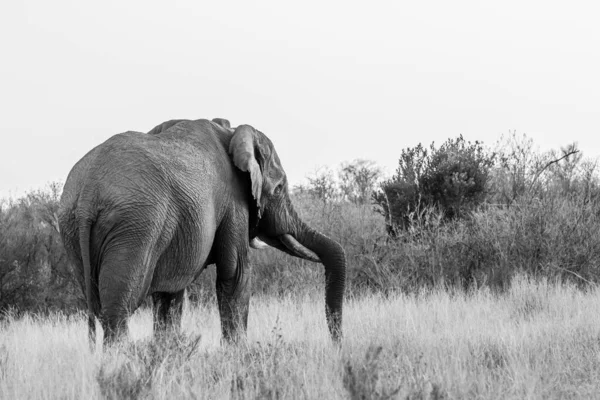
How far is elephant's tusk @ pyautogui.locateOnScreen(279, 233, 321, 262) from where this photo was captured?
346 inches

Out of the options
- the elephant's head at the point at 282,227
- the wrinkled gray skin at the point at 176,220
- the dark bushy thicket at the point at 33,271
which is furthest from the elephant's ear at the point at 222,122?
the dark bushy thicket at the point at 33,271

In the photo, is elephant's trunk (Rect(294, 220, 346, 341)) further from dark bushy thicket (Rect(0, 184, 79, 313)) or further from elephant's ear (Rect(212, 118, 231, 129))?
dark bushy thicket (Rect(0, 184, 79, 313))

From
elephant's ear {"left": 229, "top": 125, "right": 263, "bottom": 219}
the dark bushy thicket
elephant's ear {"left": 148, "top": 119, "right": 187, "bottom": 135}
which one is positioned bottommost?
the dark bushy thicket

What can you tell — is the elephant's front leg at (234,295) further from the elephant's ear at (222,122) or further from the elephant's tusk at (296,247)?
the elephant's ear at (222,122)

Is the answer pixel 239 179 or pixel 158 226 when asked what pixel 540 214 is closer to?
pixel 239 179

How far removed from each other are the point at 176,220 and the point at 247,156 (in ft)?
3.97

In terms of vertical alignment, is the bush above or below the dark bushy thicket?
above

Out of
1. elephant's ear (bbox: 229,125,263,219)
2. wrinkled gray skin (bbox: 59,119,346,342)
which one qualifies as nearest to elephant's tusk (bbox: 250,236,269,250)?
wrinkled gray skin (bbox: 59,119,346,342)

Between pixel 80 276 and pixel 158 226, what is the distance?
0.87 m

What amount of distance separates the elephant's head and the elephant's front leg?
627mm

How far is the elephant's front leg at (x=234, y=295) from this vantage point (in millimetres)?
7742

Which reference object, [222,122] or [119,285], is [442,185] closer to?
[222,122]

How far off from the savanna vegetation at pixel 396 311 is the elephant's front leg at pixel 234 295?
0.94ft

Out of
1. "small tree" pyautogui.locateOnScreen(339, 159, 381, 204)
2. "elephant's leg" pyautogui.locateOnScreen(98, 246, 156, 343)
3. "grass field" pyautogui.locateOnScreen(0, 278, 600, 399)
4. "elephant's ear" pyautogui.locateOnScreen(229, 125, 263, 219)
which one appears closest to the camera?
"grass field" pyautogui.locateOnScreen(0, 278, 600, 399)
